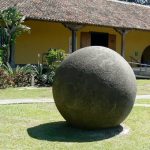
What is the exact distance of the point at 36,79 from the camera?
21.6m

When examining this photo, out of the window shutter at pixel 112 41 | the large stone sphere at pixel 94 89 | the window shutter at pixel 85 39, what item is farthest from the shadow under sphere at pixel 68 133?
the window shutter at pixel 112 41

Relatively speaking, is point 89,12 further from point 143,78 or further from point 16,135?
point 16,135

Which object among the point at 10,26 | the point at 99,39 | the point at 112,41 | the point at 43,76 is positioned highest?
the point at 10,26

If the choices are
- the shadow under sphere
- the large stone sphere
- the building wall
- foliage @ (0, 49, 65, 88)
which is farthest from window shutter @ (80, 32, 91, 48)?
the large stone sphere

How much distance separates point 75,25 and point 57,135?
15889 mm

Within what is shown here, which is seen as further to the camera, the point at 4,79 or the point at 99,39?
the point at 99,39

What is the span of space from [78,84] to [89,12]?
1814 centimetres

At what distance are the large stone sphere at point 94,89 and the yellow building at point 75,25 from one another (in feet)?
43.8

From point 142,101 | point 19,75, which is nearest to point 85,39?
point 19,75

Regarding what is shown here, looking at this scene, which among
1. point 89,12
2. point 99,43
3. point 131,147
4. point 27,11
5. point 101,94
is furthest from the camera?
point 99,43

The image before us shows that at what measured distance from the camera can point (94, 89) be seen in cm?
905

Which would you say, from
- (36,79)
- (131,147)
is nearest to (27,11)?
(36,79)

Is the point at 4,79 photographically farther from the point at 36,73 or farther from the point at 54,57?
the point at 54,57

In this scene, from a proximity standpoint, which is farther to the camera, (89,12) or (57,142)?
(89,12)
